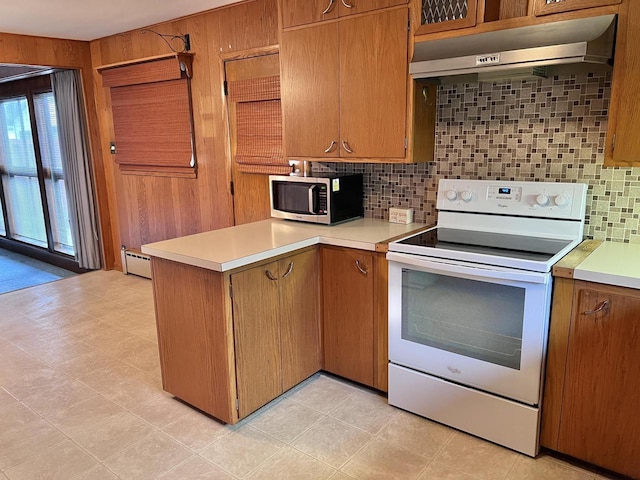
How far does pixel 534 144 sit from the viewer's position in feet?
7.79

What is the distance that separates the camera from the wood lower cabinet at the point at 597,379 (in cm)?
178

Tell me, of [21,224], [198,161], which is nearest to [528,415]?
[198,161]

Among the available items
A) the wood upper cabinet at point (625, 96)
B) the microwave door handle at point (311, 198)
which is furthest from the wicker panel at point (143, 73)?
the wood upper cabinet at point (625, 96)

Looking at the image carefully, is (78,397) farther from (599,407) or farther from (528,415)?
(599,407)

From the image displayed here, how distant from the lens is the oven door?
6.34 ft

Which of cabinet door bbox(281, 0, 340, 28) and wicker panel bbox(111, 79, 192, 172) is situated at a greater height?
cabinet door bbox(281, 0, 340, 28)

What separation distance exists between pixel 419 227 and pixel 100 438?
1970 mm

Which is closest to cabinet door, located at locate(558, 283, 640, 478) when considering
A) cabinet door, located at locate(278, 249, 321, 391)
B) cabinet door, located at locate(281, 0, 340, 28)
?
cabinet door, located at locate(278, 249, 321, 391)

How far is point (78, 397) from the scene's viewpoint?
2629 millimetres

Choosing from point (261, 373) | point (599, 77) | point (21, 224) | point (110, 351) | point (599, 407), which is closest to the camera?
point (599, 407)

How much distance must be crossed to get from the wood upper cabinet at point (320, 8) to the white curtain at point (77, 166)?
2.86 m

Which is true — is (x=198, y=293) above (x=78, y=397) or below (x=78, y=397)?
above

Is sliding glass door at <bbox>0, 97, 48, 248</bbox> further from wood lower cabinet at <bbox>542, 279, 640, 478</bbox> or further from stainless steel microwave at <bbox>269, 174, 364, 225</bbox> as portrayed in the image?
wood lower cabinet at <bbox>542, 279, 640, 478</bbox>

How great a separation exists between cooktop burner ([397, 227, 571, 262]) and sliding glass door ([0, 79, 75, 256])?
442 cm
